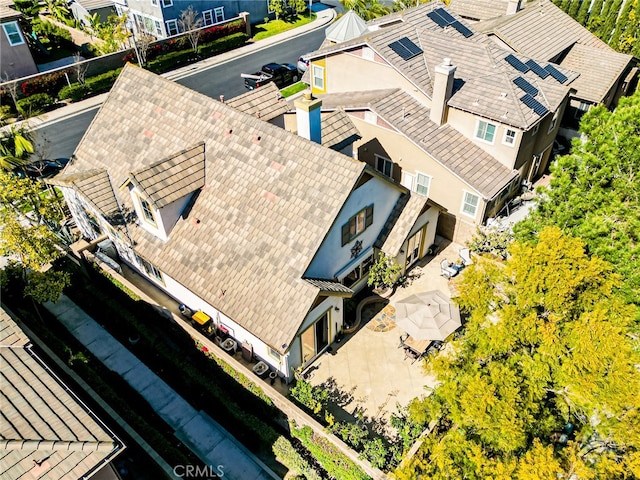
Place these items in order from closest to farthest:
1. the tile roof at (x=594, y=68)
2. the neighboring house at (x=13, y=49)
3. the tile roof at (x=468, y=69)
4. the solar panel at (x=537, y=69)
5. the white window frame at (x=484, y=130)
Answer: the tile roof at (x=468, y=69) → the white window frame at (x=484, y=130) → the solar panel at (x=537, y=69) → the tile roof at (x=594, y=68) → the neighboring house at (x=13, y=49)

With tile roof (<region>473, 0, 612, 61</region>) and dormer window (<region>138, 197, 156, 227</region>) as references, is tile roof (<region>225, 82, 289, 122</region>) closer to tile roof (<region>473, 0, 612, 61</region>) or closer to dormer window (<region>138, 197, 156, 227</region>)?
dormer window (<region>138, 197, 156, 227</region>)

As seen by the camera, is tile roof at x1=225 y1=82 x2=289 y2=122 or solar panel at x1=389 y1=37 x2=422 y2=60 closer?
tile roof at x1=225 y1=82 x2=289 y2=122

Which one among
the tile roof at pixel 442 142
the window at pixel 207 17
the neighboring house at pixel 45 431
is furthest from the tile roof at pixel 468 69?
the window at pixel 207 17

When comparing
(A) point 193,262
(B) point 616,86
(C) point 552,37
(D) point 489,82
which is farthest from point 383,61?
(B) point 616,86

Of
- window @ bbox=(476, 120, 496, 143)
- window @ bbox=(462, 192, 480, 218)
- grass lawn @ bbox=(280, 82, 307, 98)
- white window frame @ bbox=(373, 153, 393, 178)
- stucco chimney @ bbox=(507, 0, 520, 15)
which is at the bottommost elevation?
grass lawn @ bbox=(280, 82, 307, 98)

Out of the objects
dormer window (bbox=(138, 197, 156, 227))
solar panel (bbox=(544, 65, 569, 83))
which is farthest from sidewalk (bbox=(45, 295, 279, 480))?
solar panel (bbox=(544, 65, 569, 83))

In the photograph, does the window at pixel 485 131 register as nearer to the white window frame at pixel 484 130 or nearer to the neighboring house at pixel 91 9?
the white window frame at pixel 484 130
